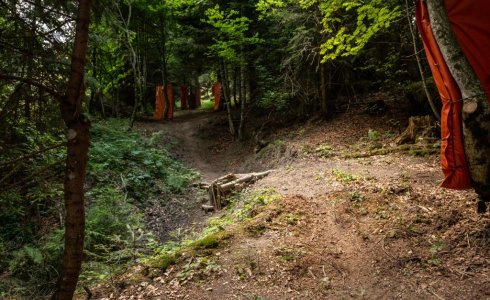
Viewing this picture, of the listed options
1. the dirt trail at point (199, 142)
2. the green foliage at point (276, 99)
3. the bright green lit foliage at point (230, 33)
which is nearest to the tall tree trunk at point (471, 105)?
the dirt trail at point (199, 142)

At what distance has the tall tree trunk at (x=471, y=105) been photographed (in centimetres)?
414

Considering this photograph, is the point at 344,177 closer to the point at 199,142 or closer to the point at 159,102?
the point at 199,142

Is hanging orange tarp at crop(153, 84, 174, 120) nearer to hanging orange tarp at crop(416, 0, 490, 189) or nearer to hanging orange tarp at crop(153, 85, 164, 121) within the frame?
hanging orange tarp at crop(153, 85, 164, 121)

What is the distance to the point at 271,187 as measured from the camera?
840 centimetres

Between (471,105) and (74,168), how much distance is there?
15.1 feet

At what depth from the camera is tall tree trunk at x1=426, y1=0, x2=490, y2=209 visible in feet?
13.6

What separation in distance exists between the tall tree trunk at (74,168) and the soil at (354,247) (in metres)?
1.97

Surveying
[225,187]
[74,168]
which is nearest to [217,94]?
[225,187]

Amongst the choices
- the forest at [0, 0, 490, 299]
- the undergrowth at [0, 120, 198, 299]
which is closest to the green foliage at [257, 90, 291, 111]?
the forest at [0, 0, 490, 299]

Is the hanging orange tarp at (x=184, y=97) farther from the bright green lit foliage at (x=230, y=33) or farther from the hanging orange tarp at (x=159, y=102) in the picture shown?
the bright green lit foliage at (x=230, y=33)

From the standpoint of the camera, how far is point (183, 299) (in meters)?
4.34

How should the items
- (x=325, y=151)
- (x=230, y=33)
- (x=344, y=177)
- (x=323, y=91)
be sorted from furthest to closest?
(x=230, y=33), (x=323, y=91), (x=325, y=151), (x=344, y=177)

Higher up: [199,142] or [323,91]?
[323,91]

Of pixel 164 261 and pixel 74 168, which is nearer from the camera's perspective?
pixel 74 168
